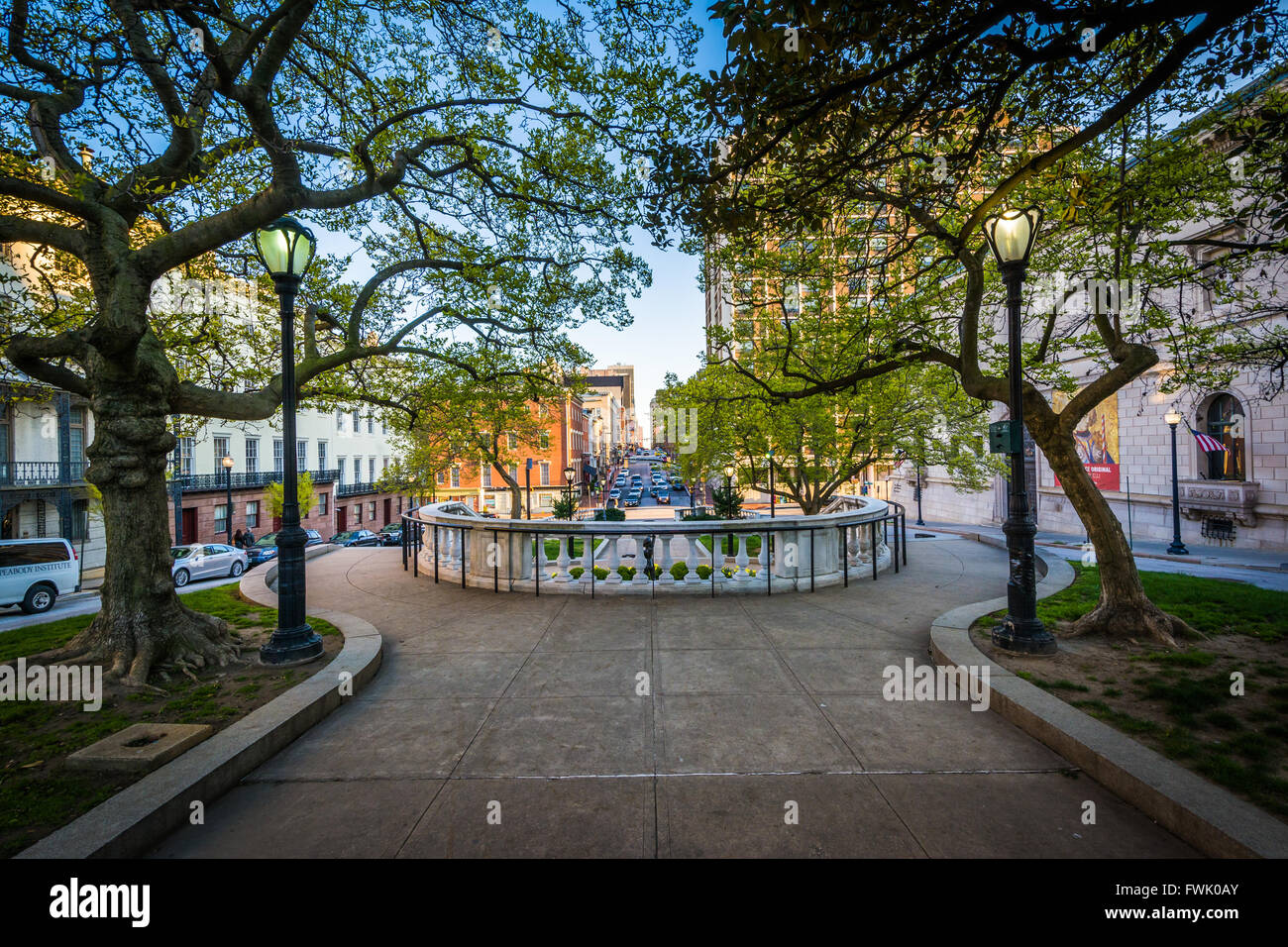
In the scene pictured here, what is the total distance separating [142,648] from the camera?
5262 mm

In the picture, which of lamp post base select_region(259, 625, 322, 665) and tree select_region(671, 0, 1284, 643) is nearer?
tree select_region(671, 0, 1284, 643)

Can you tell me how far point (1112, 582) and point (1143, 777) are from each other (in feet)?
12.7

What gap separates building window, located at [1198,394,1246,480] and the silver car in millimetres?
39075

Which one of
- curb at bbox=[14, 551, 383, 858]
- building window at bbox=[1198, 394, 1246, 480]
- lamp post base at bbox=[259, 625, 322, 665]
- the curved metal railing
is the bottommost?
curb at bbox=[14, 551, 383, 858]

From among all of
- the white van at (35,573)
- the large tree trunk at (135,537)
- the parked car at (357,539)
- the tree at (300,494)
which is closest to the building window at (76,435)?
the tree at (300,494)

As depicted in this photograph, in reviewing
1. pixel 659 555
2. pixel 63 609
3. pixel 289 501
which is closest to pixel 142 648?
pixel 289 501

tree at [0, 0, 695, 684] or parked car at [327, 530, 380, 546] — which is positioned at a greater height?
tree at [0, 0, 695, 684]

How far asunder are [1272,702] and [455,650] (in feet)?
24.4

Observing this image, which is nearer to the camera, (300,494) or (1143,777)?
(1143,777)

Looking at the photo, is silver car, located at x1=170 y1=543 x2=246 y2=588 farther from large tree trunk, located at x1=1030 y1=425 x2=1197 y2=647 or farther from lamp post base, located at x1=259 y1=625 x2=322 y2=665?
large tree trunk, located at x1=1030 y1=425 x2=1197 y2=647

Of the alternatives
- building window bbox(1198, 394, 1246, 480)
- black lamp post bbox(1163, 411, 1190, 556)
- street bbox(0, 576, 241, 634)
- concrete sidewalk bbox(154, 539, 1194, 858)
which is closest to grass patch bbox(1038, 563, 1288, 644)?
concrete sidewalk bbox(154, 539, 1194, 858)

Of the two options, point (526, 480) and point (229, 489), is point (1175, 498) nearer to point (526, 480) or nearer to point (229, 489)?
point (229, 489)

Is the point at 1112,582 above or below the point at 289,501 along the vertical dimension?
below

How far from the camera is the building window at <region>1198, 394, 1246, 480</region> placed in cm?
1992
